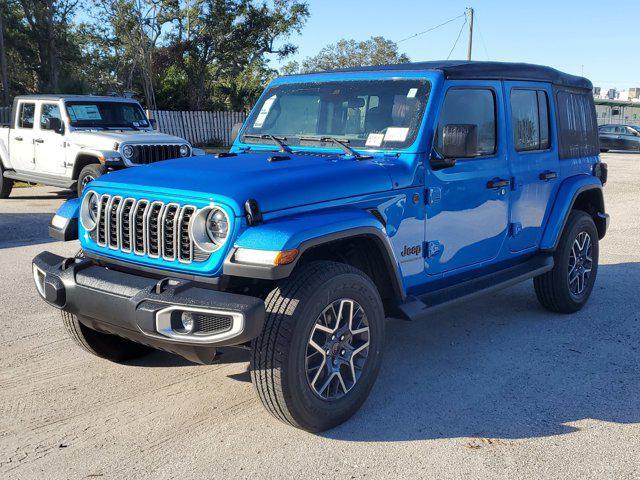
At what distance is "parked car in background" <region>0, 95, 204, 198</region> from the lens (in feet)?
35.6

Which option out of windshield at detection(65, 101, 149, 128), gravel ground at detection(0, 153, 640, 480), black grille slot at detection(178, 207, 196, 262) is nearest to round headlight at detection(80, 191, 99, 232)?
black grille slot at detection(178, 207, 196, 262)

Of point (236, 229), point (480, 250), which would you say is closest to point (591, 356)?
point (480, 250)

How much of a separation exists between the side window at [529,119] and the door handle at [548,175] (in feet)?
0.67

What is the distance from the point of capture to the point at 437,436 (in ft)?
11.9

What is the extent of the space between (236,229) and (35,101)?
Answer: 1009cm

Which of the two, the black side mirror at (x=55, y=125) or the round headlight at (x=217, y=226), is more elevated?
the black side mirror at (x=55, y=125)

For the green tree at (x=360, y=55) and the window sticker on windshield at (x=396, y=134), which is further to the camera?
the green tree at (x=360, y=55)

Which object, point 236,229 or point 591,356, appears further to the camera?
point 591,356

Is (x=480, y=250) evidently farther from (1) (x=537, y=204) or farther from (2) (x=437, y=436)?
(2) (x=437, y=436)

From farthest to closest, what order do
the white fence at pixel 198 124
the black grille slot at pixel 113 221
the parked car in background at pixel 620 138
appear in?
the parked car in background at pixel 620 138 → the white fence at pixel 198 124 → the black grille slot at pixel 113 221

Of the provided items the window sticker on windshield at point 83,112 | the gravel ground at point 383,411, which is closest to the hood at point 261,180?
the gravel ground at point 383,411

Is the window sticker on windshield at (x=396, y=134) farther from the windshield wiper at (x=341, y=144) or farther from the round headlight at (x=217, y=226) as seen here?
the round headlight at (x=217, y=226)

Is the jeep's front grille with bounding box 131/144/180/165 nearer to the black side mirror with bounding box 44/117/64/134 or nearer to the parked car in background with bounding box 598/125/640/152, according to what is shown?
the black side mirror with bounding box 44/117/64/134

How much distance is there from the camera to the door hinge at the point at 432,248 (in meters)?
4.35
